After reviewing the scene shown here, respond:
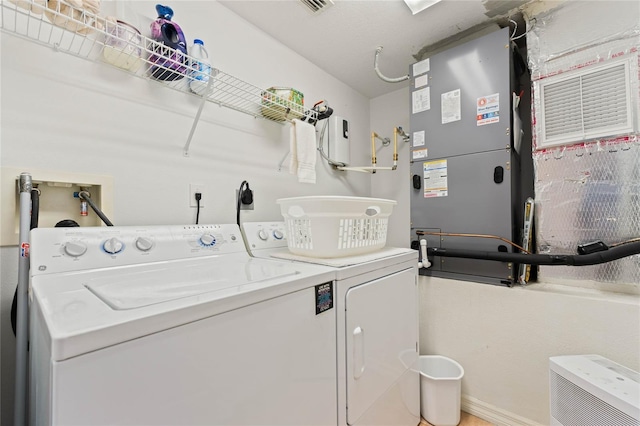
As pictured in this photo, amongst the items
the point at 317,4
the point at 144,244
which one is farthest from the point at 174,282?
the point at 317,4

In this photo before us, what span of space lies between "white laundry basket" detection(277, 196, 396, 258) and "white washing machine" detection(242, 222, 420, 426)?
56mm

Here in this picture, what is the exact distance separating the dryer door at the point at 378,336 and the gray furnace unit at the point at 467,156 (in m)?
0.56

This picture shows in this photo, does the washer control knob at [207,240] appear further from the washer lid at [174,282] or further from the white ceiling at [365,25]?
the white ceiling at [365,25]

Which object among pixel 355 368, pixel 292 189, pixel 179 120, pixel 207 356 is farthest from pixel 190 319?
pixel 292 189

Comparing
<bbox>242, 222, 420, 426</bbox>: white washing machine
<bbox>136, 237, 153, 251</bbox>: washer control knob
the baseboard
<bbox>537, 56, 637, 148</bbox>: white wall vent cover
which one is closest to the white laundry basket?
<bbox>242, 222, 420, 426</bbox>: white washing machine

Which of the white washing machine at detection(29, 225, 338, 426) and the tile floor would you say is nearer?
the white washing machine at detection(29, 225, 338, 426)

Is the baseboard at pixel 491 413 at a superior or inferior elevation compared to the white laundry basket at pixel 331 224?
inferior

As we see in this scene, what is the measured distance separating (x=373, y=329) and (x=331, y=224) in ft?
1.54

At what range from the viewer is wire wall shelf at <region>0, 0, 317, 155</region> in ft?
2.98

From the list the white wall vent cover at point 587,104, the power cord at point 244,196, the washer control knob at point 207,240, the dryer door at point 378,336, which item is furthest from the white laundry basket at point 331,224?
the white wall vent cover at point 587,104

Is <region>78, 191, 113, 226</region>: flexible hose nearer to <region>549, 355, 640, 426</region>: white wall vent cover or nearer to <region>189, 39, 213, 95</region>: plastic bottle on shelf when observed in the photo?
<region>189, 39, 213, 95</region>: plastic bottle on shelf

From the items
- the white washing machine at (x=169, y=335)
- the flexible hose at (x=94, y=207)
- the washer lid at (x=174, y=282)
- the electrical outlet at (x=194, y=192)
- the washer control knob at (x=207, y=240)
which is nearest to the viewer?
the white washing machine at (x=169, y=335)

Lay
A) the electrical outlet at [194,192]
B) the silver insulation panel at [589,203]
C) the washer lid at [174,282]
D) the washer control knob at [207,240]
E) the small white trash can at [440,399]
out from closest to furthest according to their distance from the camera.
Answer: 1. the washer lid at [174,282]
2. the washer control knob at [207,240]
3. the silver insulation panel at [589,203]
4. the electrical outlet at [194,192]
5. the small white trash can at [440,399]

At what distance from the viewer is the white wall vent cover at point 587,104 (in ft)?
4.48
